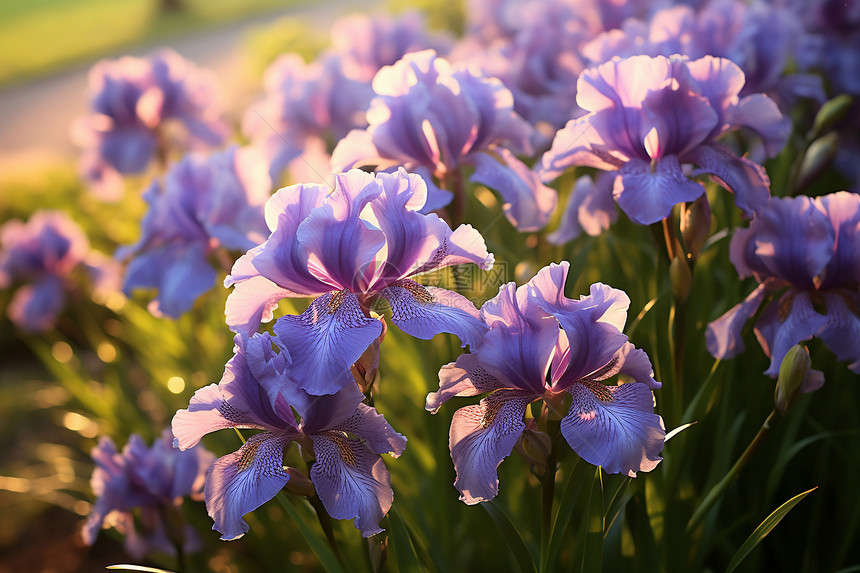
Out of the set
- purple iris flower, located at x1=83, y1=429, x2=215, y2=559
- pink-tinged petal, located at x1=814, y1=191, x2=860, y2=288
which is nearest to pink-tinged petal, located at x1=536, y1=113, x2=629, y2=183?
pink-tinged petal, located at x1=814, y1=191, x2=860, y2=288

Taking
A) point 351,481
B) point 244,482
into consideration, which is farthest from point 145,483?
point 351,481

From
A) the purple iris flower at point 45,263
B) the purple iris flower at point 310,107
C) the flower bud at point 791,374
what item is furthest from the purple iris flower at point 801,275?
the purple iris flower at point 45,263

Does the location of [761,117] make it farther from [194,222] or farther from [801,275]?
[194,222]

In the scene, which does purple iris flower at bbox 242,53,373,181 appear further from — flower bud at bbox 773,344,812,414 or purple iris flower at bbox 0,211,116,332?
flower bud at bbox 773,344,812,414

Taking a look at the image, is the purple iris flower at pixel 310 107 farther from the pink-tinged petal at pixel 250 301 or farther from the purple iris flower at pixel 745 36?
the pink-tinged petal at pixel 250 301

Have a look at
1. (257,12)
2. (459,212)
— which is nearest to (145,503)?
(459,212)

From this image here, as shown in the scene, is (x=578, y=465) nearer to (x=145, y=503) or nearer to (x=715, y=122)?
(x=715, y=122)
